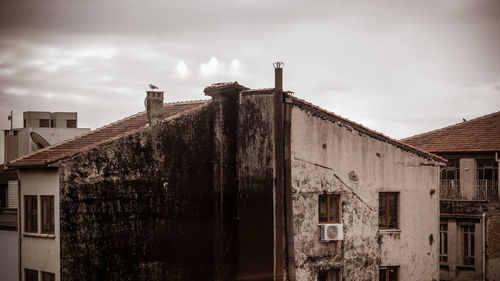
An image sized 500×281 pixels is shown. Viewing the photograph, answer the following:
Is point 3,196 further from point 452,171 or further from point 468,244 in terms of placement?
point 468,244

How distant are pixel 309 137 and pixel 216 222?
14.9 ft

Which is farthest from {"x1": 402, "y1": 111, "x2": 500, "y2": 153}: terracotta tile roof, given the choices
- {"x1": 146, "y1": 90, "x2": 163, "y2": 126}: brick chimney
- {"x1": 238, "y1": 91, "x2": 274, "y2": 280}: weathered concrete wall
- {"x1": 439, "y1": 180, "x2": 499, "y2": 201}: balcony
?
{"x1": 146, "y1": 90, "x2": 163, "y2": 126}: brick chimney

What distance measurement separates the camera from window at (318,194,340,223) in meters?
23.2

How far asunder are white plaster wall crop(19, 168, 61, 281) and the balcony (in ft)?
70.4

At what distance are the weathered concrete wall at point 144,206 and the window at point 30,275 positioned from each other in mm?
2389

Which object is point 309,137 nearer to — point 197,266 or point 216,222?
point 216,222

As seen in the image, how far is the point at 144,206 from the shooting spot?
20.8 m

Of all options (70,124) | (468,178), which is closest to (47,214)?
(468,178)

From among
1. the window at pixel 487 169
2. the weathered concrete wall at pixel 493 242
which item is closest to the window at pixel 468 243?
the weathered concrete wall at pixel 493 242

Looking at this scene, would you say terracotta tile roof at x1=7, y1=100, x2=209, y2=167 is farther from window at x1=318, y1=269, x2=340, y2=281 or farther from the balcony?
the balcony

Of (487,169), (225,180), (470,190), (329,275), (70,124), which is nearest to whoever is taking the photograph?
(225,180)

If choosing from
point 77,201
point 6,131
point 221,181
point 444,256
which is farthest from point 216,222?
point 6,131

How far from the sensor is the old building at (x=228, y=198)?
1973 cm

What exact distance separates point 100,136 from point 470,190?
19.4 meters
